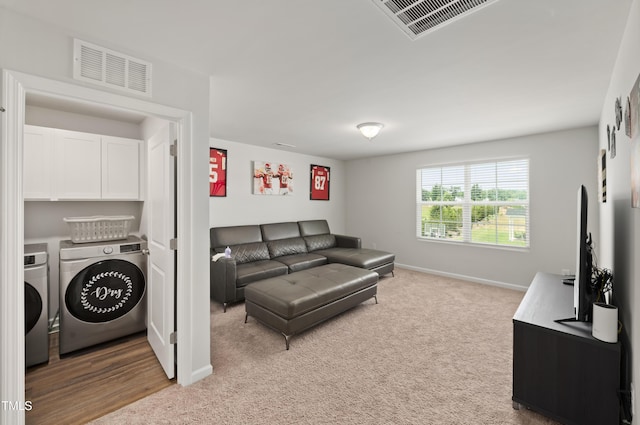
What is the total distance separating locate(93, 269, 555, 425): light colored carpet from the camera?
1.73 m

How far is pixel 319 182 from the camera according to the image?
6074mm

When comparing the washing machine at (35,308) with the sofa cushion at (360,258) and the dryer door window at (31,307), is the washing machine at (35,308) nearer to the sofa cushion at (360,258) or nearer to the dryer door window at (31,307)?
the dryer door window at (31,307)

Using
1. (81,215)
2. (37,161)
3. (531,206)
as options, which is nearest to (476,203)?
(531,206)

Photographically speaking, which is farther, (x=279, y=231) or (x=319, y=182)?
(x=319, y=182)

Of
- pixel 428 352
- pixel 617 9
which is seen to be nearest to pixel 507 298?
pixel 428 352

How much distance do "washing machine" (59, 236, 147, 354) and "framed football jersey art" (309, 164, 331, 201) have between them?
3708 mm

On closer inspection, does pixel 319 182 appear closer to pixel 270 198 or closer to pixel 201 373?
pixel 270 198

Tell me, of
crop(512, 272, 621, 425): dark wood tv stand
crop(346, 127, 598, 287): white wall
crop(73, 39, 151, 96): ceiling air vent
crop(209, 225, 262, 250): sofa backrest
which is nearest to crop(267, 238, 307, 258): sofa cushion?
crop(209, 225, 262, 250): sofa backrest

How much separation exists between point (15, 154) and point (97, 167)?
63.2 inches

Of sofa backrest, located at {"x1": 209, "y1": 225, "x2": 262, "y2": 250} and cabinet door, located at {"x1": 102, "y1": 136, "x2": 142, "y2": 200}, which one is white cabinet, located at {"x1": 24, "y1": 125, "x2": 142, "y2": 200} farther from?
sofa backrest, located at {"x1": 209, "y1": 225, "x2": 262, "y2": 250}

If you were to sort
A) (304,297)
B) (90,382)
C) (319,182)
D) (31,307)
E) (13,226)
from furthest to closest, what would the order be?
(319,182) → (304,297) → (31,307) → (90,382) → (13,226)

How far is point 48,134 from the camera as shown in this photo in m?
2.57

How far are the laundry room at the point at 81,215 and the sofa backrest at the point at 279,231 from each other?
6.99ft

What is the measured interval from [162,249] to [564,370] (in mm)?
2825
